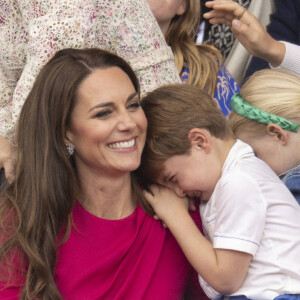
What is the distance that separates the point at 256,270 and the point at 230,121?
0.60 metres

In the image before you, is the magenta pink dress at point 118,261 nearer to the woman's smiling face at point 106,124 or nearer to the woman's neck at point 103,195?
the woman's neck at point 103,195

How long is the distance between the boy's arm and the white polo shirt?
0.03 m

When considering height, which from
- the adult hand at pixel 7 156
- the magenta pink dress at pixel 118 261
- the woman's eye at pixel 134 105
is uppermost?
the woman's eye at pixel 134 105

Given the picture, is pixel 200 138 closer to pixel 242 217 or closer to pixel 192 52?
pixel 242 217

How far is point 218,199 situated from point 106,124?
408 millimetres

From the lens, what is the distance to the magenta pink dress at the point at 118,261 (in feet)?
6.17

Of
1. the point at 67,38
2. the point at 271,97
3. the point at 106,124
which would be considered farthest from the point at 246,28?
the point at 106,124

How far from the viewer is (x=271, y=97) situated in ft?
6.85

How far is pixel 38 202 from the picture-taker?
74.0 inches

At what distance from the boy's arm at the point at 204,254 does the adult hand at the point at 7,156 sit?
0.52m

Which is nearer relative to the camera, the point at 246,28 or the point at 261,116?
the point at 261,116

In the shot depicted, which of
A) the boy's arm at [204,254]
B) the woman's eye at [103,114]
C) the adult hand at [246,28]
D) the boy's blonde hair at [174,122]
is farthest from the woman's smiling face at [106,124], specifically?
the adult hand at [246,28]

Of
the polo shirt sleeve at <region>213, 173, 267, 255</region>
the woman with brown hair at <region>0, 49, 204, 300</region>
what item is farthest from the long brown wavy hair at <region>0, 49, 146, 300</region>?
the polo shirt sleeve at <region>213, 173, 267, 255</region>

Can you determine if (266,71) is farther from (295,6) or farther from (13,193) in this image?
(295,6)
